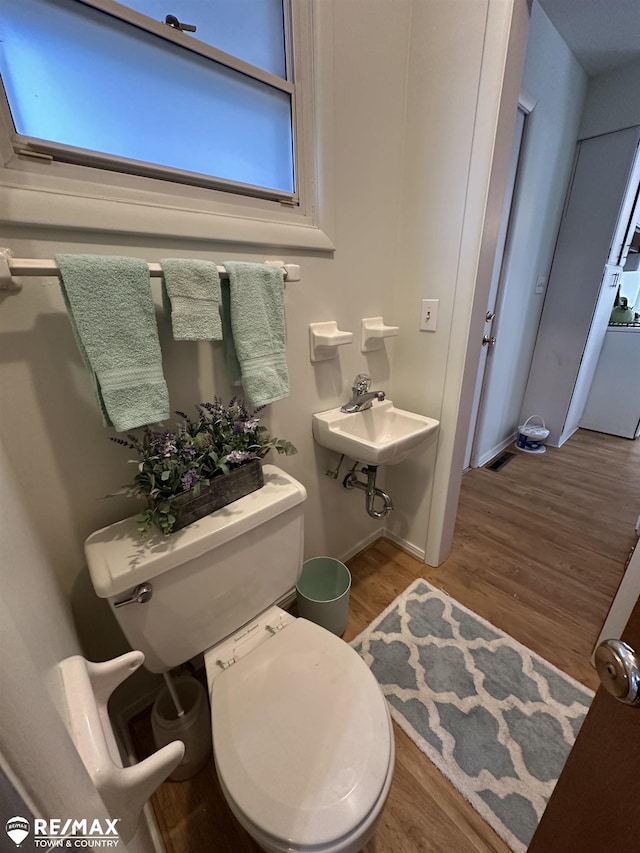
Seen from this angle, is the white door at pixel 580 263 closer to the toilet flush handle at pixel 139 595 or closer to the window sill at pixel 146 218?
the window sill at pixel 146 218

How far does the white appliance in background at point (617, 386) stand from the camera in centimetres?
273

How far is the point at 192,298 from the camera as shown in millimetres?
764

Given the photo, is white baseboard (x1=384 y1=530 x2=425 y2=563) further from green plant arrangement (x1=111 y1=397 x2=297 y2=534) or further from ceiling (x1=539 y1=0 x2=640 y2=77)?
ceiling (x1=539 y1=0 x2=640 y2=77)

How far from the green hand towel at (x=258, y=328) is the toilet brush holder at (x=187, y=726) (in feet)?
2.88

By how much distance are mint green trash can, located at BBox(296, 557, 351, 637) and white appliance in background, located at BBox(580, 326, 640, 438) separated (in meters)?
2.96

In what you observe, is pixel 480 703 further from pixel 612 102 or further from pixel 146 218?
pixel 612 102

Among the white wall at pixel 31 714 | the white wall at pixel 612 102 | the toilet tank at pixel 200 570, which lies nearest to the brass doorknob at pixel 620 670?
the white wall at pixel 31 714

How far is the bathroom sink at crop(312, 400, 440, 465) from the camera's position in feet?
3.69

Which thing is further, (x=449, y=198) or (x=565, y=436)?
(x=565, y=436)

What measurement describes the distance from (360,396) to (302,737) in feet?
3.30

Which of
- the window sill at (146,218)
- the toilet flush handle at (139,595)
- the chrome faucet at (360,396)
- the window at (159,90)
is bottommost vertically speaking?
the toilet flush handle at (139,595)

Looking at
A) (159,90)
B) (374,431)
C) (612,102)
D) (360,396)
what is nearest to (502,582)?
(374,431)

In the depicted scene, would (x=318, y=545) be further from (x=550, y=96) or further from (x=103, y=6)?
(x=550, y=96)

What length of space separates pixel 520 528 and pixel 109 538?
6.35ft
